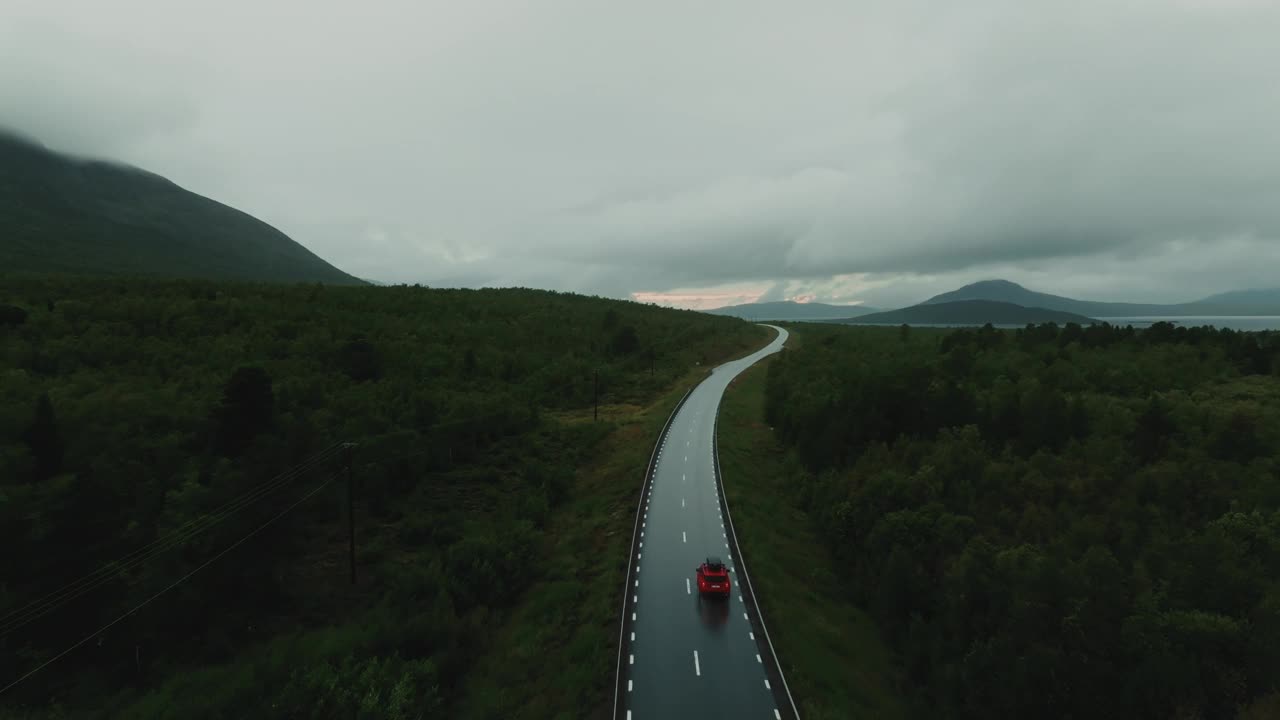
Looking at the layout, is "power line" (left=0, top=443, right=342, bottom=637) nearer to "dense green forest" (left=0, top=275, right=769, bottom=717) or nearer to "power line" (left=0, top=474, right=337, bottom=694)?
"dense green forest" (left=0, top=275, right=769, bottom=717)

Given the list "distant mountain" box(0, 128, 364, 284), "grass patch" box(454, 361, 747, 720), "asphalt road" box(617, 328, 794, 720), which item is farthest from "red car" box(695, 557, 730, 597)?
"distant mountain" box(0, 128, 364, 284)

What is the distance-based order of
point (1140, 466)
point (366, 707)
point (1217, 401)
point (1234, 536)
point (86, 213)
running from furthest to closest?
point (86, 213)
point (1217, 401)
point (1140, 466)
point (1234, 536)
point (366, 707)

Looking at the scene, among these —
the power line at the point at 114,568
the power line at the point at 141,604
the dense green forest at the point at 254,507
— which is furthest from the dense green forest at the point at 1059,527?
the power line at the point at 114,568

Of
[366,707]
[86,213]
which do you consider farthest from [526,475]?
[86,213]

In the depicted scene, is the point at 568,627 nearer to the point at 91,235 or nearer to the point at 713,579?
the point at 713,579

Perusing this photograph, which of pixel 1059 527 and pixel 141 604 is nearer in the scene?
pixel 141 604

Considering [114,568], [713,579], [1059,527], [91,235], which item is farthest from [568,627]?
[91,235]

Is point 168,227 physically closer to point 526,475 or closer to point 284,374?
point 284,374
